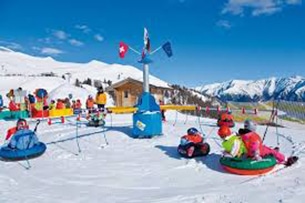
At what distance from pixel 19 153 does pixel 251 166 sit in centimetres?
719

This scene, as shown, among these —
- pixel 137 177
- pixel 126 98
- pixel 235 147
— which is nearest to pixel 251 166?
pixel 235 147

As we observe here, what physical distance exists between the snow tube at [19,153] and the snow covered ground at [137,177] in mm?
221

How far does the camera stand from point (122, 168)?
11156 millimetres

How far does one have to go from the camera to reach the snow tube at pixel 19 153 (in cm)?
1234

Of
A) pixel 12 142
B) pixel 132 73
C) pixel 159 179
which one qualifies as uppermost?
pixel 132 73

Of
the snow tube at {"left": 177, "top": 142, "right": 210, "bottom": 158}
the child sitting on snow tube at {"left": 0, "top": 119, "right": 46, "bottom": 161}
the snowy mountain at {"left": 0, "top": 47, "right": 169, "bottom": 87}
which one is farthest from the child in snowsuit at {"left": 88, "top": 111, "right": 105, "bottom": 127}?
the snowy mountain at {"left": 0, "top": 47, "right": 169, "bottom": 87}

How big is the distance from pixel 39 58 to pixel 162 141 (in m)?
183

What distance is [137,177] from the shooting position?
33.1 feet

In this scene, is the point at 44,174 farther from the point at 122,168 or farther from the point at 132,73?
the point at 132,73

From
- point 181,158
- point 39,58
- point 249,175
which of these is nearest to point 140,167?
point 181,158

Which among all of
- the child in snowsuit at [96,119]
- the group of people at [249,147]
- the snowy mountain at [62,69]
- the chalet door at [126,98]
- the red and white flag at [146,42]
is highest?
the snowy mountain at [62,69]

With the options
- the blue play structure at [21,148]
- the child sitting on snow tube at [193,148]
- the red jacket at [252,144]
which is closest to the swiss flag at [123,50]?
the blue play structure at [21,148]

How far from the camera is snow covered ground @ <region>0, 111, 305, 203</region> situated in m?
7.98

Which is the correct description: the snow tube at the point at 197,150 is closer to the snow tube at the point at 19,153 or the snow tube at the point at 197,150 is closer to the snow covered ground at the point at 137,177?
the snow covered ground at the point at 137,177
